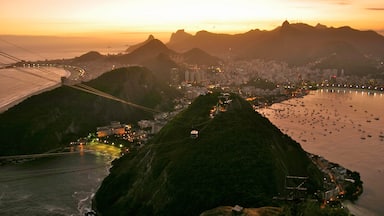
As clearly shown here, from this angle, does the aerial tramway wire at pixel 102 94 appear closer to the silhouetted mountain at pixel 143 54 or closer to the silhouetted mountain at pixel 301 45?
the silhouetted mountain at pixel 143 54

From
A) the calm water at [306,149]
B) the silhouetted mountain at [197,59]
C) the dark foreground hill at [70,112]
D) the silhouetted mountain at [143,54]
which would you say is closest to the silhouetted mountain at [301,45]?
the silhouetted mountain at [197,59]

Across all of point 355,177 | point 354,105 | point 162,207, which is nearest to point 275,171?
point 162,207

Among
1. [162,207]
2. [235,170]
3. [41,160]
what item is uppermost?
[235,170]

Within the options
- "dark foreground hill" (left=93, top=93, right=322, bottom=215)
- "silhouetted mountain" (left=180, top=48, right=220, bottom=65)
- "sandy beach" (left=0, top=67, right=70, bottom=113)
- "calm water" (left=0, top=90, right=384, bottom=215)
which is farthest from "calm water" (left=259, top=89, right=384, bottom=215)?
"silhouetted mountain" (left=180, top=48, right=220, bottom=65)

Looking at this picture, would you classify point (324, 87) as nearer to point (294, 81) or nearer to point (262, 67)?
point (294, 81)

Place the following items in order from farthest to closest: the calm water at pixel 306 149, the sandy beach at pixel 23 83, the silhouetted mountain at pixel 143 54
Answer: the silhouetted mountain at pixel 143 54 → the sandy beach at pixel 23 83 → the calm water at pixel 306 149

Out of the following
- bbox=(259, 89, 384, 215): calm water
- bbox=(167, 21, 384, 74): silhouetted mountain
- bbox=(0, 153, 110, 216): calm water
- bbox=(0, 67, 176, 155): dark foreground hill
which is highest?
bbox=(167, 21, 384, 74): silhouetted mountain

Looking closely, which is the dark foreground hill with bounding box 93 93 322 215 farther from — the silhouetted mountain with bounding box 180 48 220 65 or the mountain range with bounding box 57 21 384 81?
the silhouetted mountain with bounding box 180 48 220 65
